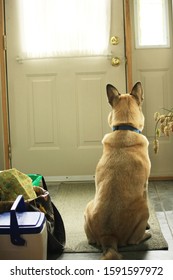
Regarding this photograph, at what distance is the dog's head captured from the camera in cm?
235

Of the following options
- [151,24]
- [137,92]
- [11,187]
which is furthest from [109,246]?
[151,24]

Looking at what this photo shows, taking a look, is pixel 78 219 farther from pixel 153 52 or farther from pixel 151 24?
pixel 151 24

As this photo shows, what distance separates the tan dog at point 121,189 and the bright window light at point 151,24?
146cm

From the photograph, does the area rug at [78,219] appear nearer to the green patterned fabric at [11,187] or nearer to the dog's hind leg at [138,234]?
the dog's hind leg at [138,234]

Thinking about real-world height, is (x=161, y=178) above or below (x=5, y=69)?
below

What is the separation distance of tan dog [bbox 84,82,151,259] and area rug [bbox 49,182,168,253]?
0.16 ft

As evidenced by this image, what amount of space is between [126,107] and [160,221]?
75 centimetres

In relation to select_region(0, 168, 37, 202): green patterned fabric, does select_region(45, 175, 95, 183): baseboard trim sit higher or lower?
lower

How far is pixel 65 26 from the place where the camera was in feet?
11.9

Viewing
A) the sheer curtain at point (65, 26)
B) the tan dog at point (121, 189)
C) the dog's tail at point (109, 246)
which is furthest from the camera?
the sheer curtain at point (65, 26)

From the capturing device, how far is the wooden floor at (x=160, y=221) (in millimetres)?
2084

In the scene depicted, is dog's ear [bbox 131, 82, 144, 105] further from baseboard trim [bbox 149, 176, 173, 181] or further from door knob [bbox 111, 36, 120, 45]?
baseboard trim [bbox 149, 176, 173, 181]

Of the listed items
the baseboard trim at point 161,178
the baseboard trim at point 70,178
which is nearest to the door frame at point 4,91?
the baseboard trim at point 70,178

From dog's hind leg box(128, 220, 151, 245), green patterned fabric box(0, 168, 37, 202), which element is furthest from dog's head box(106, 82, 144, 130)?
green patterned fabric box(0, 168, 37, 202)
